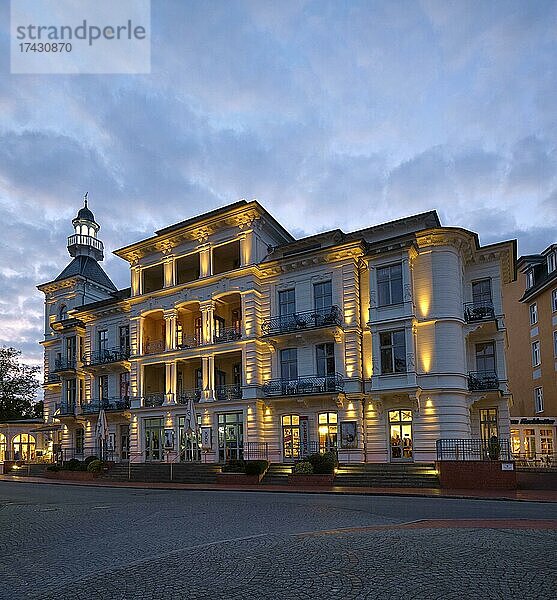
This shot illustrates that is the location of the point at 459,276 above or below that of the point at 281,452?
above

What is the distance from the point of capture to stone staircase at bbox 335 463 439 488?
2441 cm

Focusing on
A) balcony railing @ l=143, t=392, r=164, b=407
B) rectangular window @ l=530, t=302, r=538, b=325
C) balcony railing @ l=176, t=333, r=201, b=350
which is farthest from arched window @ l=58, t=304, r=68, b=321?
rectangular window @ l=530, t=302, r=538, b=325

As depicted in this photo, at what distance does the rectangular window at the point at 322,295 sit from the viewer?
3172 centimetres

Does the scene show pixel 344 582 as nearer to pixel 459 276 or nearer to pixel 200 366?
pixel 459 276

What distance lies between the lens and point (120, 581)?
711 centimetres

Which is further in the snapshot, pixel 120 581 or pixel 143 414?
pixel 143 414

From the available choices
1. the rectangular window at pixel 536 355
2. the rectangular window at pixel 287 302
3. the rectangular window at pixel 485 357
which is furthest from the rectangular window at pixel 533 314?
the rectangular window at pixel 287 302

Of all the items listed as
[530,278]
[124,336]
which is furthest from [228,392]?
[530,278]

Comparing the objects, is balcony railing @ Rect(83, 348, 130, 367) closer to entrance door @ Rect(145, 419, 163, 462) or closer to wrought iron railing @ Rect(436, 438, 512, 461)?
entrance door @ Rect(145, 419, 163, 462)

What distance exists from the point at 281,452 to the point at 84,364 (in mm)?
17598

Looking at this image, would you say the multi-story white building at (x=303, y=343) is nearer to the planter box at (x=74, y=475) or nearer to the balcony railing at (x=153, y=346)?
the balcony railing at (x=153, y=346)

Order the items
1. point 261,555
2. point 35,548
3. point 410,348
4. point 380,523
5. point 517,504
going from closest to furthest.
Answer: point 261,555, point 35,548, point 380,523, point 517,504, point 410,348

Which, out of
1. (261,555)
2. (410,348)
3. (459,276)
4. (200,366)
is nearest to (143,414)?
(200,366)

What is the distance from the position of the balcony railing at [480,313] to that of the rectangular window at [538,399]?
16.5 meters
